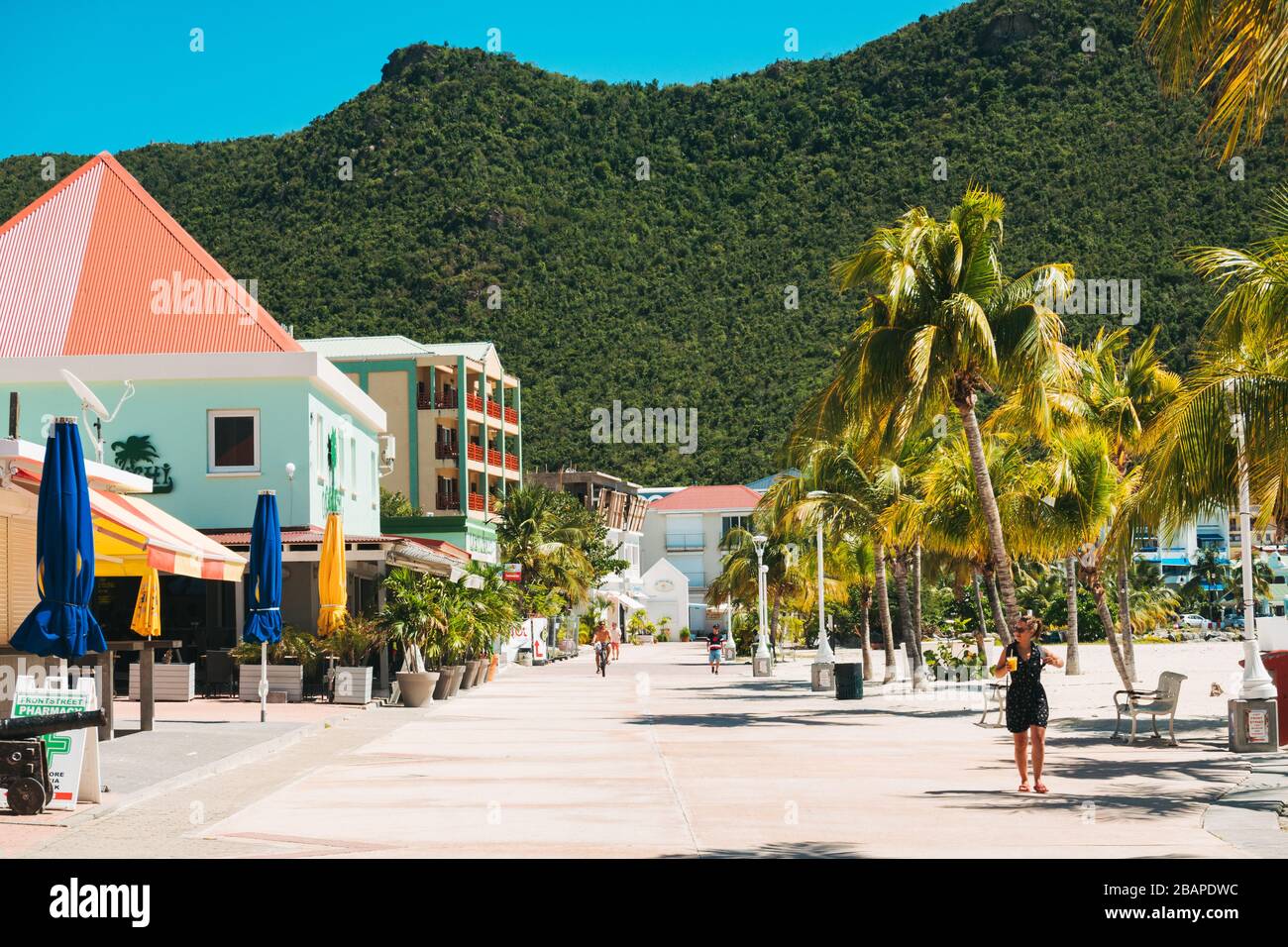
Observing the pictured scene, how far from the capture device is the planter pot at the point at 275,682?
2691 cm

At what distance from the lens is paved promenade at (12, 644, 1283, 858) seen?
10328 millimetres

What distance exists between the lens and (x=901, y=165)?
10406 centimetres

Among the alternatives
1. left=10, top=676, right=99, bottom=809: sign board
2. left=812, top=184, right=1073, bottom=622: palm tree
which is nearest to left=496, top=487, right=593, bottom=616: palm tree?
left=812, top=184, right=1073, bottom=622: palm tree

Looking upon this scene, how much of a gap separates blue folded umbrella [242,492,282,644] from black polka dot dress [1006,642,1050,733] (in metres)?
11.9

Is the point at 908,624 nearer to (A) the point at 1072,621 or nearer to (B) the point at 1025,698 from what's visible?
(A) the point at 1072,621

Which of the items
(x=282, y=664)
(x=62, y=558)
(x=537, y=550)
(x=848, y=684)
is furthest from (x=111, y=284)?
(x=537, y=550)

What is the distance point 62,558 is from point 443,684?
1753cm

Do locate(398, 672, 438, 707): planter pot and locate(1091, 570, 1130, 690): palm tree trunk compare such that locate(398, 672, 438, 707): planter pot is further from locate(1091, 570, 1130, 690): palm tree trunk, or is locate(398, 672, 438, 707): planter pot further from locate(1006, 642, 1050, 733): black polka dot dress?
locate(1006, 642, 1050, 733): black polka dot dress

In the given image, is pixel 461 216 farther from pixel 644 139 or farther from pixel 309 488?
pixel 309 488

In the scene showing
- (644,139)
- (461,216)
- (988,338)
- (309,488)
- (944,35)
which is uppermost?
(944,35)

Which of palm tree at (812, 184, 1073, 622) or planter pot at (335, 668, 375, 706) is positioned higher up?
palm tree at (812, 184, 1073, 622)

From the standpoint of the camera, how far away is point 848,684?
30.0 metres

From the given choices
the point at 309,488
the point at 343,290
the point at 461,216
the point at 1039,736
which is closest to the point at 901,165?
the point at 461,216
